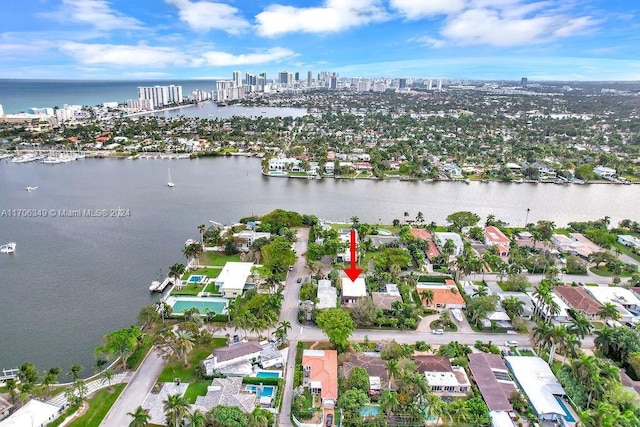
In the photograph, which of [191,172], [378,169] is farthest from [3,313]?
[378,169]

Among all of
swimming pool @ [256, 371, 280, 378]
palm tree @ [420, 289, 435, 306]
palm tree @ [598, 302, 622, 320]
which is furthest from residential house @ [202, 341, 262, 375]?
palm tree @ [598, 302, 622, 320]

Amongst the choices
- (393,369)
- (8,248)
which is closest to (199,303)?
(393,369)

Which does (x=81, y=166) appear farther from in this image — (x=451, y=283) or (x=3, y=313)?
(x=451, y=283)

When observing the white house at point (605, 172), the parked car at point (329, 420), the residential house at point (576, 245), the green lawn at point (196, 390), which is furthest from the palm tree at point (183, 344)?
the white house at point (605, 172)

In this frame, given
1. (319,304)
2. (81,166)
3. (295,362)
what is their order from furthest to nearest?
(81,166), (319,304), (295,362)

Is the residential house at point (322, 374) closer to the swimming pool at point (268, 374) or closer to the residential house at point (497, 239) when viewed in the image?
the swimming pool at point (268, 374)

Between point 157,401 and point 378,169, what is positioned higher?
point 378,169

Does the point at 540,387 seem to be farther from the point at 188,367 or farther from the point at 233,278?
the point at 233,278
